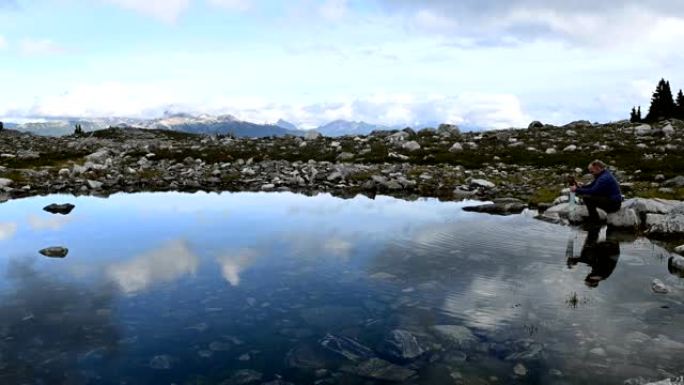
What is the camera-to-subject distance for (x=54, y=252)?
17219mm

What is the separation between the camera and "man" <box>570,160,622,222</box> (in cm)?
2139

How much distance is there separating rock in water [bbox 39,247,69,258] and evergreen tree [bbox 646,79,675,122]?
88.7m

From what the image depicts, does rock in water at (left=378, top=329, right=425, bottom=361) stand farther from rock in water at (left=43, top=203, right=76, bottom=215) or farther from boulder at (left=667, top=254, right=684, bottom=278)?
rock in water at (left=43, top=203, right=76, bottom=215)

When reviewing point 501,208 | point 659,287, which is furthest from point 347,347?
point 501,208

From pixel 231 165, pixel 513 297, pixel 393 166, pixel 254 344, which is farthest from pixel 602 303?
pixel 231 165

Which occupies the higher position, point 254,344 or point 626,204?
point 626,204

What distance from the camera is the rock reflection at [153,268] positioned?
47.1ft

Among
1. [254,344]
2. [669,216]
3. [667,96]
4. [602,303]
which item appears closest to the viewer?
[254,344]

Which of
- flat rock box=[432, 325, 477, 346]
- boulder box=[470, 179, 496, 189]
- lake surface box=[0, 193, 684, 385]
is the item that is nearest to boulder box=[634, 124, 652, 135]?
boulder box=[470, 179, 496, 189]

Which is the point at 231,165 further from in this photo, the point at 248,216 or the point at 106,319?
the point at 106,319

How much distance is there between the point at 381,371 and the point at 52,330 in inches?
262

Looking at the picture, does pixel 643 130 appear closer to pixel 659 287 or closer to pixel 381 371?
pixel 659 287

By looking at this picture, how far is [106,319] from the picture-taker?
11.7 m

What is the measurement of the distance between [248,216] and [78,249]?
8.17m
